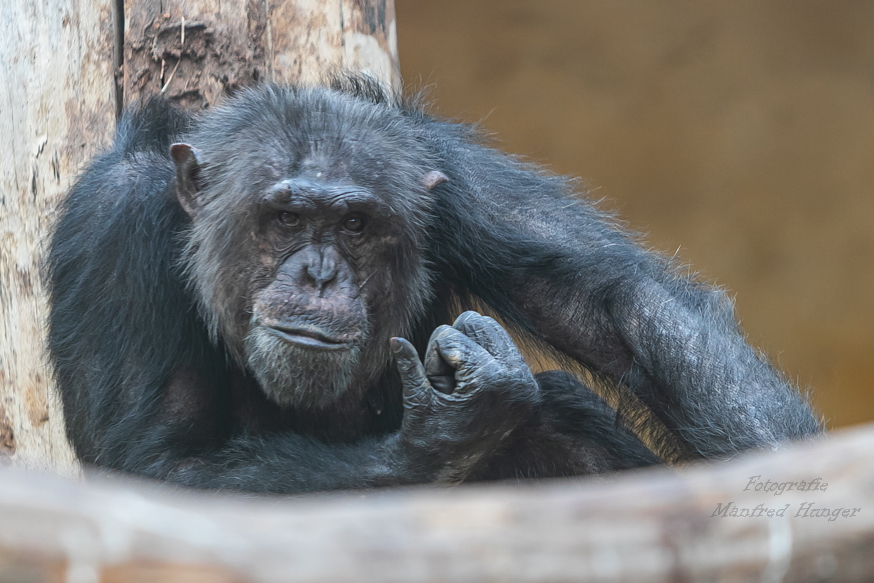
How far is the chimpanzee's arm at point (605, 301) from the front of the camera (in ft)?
12.3

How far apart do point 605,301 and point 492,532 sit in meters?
2.63

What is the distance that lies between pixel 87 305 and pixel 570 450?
6.79ft

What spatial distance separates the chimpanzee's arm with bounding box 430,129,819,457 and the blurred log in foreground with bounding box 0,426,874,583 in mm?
2263

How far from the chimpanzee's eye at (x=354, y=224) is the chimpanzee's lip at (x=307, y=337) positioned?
464 millimetres

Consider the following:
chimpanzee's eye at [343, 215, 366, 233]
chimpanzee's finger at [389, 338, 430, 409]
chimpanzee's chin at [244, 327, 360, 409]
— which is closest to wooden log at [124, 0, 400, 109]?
chimpanzee's eye at [343, 215, 366, 233]

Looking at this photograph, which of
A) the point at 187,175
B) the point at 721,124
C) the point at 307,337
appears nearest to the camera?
the point at 307,337

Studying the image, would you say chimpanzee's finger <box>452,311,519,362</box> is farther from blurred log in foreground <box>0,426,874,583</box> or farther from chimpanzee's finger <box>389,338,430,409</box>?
blurred log in foreground <box>0,426,874,583</box>

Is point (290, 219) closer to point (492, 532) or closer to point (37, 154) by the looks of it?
point (37, 154)

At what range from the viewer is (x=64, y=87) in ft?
14.1

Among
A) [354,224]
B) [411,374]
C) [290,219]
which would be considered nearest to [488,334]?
[411,374]

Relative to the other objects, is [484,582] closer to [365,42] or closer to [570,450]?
[570,450]

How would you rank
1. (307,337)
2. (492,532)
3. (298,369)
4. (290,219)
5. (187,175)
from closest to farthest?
1. (492,532)
2. (307,337)
3. (298,369)
4. (290,219)
5. (187,175)

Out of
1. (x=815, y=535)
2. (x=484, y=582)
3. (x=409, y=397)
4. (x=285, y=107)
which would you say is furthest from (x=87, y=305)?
(x=815, y=535)

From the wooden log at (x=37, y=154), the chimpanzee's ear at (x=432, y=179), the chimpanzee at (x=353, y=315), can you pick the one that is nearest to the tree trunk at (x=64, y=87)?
the wooden log at (x=37, y=154)
